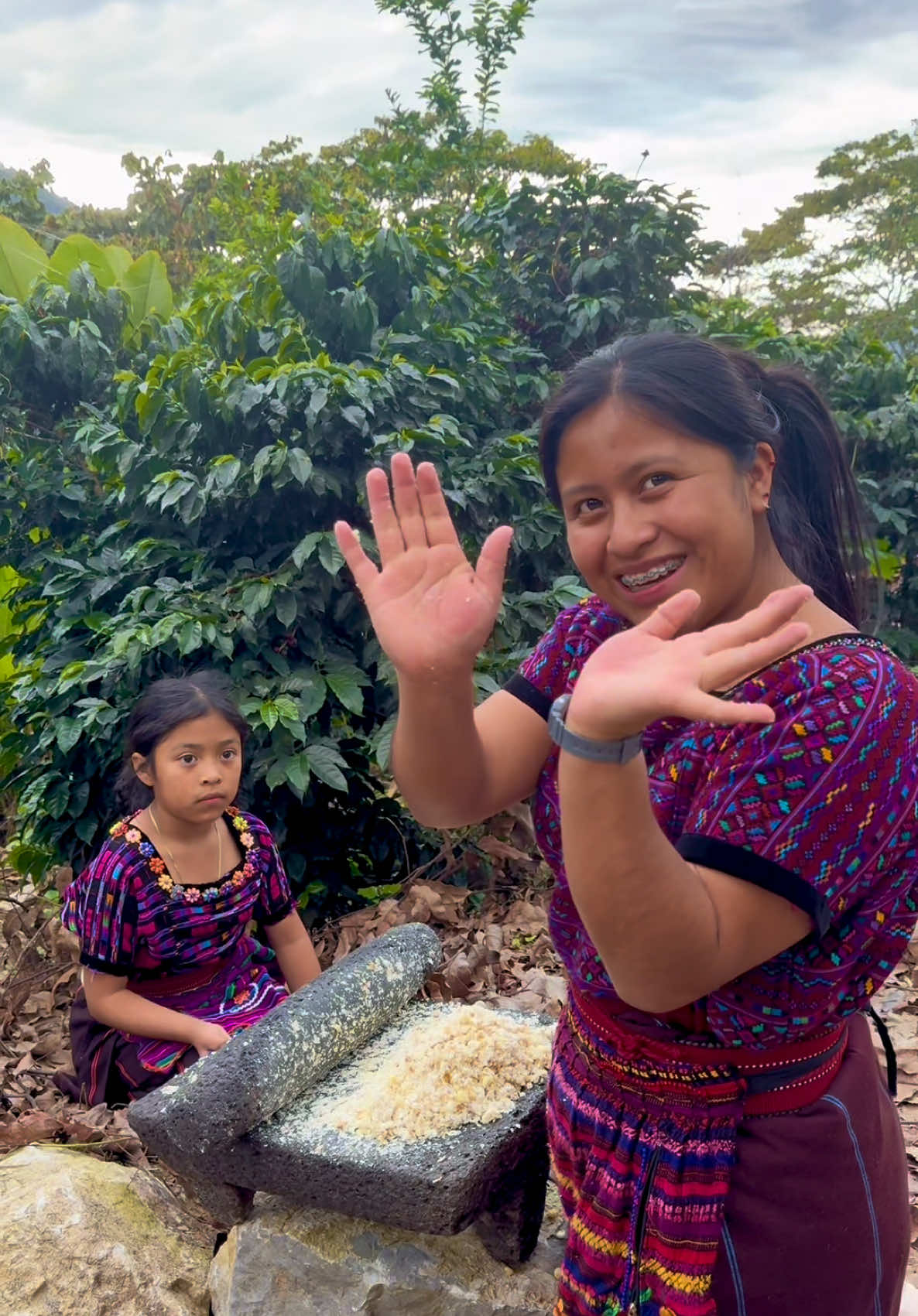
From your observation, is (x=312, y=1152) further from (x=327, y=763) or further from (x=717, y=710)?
(x=327, y=763)

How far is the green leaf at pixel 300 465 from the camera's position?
3.48m

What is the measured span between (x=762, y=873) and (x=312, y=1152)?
1184 mm

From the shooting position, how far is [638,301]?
521cm

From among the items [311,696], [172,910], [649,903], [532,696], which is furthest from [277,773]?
[649,903]

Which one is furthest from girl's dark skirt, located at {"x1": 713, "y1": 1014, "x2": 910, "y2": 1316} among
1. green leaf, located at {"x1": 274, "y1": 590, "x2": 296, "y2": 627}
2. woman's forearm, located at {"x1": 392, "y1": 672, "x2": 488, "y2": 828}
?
green leaf, located at {"x1": 274, "y1": 590, "x2": 296, "y2": 627}

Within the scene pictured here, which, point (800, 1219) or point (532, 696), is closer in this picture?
point (800, 1219)

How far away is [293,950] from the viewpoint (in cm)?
316

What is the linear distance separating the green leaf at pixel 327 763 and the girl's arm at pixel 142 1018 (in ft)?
2.93

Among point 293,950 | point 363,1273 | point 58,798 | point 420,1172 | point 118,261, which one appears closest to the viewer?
point 420,1172

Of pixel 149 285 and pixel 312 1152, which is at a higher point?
pixel 149 285

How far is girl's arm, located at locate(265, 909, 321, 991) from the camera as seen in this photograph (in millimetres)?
3156

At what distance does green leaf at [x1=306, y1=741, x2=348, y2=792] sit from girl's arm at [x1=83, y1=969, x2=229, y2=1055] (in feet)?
2.93

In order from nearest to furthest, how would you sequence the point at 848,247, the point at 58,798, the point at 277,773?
1. the point at 277,773
2. the point at 58,798
3. the point at 848,247

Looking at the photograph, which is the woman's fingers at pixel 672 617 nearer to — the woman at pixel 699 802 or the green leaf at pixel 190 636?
the woman at pixel 699 802
